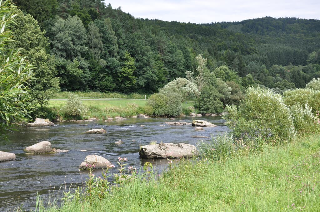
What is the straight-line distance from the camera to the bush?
5888 cm

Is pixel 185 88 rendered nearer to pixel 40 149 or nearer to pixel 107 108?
pixel 107 108

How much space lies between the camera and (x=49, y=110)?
147 ft

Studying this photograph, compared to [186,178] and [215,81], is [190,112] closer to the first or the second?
[215,81]

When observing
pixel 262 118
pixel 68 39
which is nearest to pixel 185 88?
pixel 68 39

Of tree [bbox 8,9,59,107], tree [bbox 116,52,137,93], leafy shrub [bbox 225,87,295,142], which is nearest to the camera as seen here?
leafy shrub [bbox 225,87,295,142]

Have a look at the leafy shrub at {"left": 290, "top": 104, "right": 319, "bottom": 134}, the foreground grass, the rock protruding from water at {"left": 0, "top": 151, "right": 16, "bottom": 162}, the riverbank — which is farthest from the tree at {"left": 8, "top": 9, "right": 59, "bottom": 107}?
the foreground grass

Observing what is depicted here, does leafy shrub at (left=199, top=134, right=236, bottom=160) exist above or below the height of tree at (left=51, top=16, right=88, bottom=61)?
below

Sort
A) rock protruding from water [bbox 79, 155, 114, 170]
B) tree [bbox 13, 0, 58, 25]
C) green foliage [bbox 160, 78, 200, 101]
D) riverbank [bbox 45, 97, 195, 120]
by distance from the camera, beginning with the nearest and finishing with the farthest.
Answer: rock protruding from water [bbox 79, 155, 114, 170] → riverbank [bbox 45, 97, 195, 120] → green foliage [bbox 160, 78, 200, 101] → tree [bbox 13, 0, 58, 25]

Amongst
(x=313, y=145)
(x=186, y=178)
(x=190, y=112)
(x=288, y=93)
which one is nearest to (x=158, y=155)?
(x=313, y=145)

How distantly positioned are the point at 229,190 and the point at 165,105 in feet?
166

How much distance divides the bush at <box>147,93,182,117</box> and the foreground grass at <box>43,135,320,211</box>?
154 ft

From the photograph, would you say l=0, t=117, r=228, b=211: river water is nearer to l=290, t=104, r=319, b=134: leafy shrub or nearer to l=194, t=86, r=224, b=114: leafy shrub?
l=290, t=104, r=319, b=134: leafy shrub

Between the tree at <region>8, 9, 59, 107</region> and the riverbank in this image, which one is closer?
the tree at <region>8, 9, 59, 107</region>

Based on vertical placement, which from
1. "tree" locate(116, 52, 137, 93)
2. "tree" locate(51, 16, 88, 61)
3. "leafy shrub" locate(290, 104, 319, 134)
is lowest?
"leafy shrub" locate(290, 104, 319, 134)
